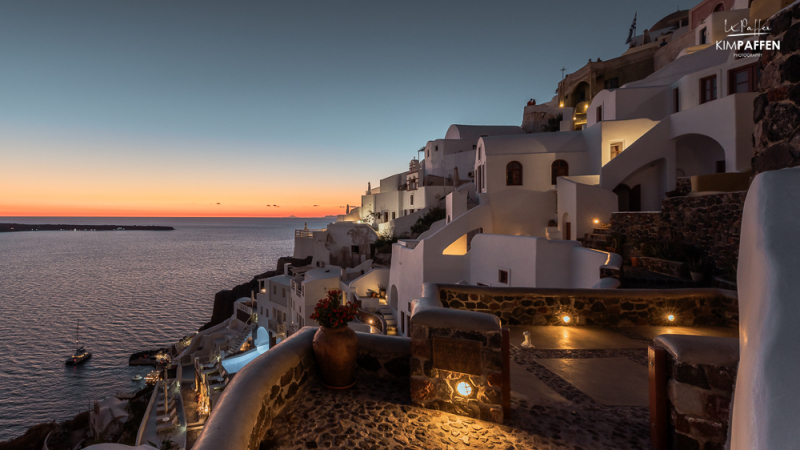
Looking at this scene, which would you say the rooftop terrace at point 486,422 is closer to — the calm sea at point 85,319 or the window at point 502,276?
the window at point 502,276

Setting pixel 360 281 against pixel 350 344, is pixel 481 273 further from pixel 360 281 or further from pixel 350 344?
pixel 350 344

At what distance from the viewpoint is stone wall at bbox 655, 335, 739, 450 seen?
3.16m

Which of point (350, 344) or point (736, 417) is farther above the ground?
point (736, 417)

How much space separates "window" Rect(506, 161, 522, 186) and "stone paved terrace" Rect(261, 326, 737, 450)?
56.5 feet

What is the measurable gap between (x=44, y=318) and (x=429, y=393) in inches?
2108

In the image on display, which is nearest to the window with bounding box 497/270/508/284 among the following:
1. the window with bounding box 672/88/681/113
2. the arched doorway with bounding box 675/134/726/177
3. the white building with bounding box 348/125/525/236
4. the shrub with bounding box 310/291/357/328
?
the arched doorway with bounding box 675/134/726/177

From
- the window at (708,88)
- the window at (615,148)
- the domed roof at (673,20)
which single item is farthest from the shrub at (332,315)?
the domed roof at (673,20)

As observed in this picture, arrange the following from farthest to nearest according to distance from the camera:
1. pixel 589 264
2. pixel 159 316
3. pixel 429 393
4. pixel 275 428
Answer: pixel 159 316 → pixel 589 264 → pixel 429 393 → pixel 275 428

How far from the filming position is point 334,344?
4.46 meters

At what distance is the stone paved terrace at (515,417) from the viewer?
12.2 feet

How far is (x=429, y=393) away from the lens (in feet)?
14.3

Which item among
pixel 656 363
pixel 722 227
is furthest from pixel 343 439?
pixel 722 227

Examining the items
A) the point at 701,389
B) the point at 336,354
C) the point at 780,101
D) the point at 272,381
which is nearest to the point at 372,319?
the point at 336,354

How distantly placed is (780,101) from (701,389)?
8.09 feet
